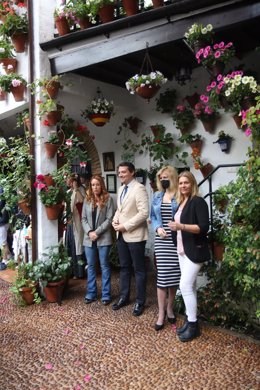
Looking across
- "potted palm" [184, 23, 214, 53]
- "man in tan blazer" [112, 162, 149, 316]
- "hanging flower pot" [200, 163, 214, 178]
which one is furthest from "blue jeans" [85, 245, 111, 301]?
"potted palm" [184, 23, 214, 53]

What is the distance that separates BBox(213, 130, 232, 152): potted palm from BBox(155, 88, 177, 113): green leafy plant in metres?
1.06

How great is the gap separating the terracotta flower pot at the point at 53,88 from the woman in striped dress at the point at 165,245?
83.0 inches

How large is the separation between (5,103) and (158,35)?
112 inches

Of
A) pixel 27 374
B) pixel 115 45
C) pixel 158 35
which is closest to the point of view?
pixel 27 374

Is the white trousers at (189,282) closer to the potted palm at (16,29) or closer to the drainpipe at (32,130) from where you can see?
the drainpipe at (32,130)

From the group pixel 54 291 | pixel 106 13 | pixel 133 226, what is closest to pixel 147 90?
pixel 106 13

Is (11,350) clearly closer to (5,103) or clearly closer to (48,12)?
(5,103)

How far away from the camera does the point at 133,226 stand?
406 cm

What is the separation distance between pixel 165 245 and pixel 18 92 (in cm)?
311

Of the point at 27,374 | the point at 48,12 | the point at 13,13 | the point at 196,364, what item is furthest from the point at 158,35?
the point at 27,374

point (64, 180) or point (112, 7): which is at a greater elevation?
point (112, 7)

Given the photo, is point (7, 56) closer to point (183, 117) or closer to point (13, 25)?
point (13, 25)

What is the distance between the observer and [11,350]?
138 inches

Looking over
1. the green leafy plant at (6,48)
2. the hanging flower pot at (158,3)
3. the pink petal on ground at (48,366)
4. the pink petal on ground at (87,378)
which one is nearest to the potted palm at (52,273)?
the pink petal on ground at (48,366)
